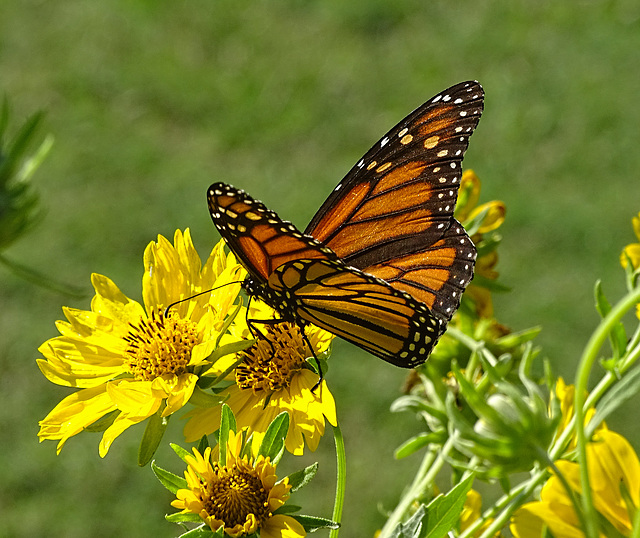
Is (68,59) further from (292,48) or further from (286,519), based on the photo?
(286,519)

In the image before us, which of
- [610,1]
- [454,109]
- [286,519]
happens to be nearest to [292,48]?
[610,1]

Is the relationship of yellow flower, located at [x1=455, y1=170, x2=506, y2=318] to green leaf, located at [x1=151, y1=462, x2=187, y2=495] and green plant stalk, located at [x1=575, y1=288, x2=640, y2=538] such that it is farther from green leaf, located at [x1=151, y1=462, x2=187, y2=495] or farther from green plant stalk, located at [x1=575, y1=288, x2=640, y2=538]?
green plant stalk, located at [x1=575, y1=288, x2=640, y2=538]

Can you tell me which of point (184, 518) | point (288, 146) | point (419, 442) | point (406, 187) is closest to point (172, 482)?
point (184, 518)

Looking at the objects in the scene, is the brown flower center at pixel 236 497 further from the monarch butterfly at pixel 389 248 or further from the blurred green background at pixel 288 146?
the blurred green background at pixel 288 146

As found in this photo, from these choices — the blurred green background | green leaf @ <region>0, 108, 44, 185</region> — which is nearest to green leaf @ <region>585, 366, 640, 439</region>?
green leaf @ <region>0, 108, 44, 185</region>

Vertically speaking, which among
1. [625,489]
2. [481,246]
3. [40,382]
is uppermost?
[40,382]

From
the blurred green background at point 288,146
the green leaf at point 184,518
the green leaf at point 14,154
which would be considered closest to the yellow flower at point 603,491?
the green leaf at point 184,518
